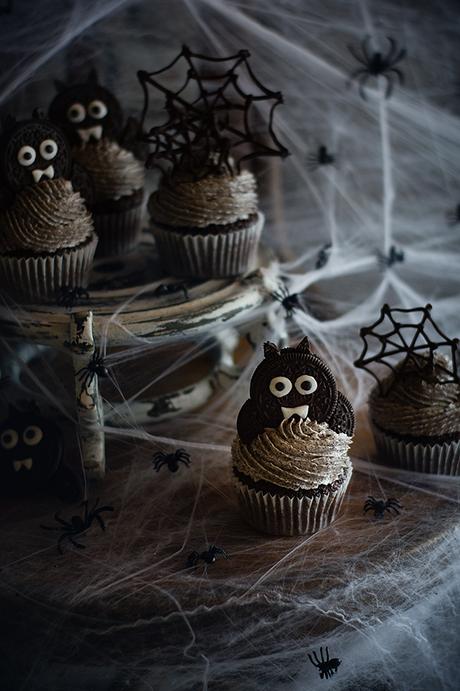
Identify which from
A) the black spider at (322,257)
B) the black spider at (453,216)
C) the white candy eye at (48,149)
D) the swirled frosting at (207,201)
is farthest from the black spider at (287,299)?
the black spider at (453,216)

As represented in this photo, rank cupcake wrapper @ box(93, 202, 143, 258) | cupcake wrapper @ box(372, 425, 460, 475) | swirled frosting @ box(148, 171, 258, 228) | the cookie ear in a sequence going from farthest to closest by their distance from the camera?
1. cupcake wrapper @ box(93, 202, 143, 258)
2. swirled frosting @ box(148, 171, 258, 228)
3. cupcake wrapper @ box(372, 425, 460, 475)
4. the cookie ear

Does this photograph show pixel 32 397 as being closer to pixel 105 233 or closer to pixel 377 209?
pixel 105 233

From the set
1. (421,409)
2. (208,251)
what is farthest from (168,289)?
(421,409)

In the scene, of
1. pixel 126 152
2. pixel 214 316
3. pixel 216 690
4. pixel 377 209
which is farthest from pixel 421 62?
pixel 216 690

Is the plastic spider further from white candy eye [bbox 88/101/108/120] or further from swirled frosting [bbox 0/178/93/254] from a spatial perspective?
white candy eye [bbox 88/101/108/120]

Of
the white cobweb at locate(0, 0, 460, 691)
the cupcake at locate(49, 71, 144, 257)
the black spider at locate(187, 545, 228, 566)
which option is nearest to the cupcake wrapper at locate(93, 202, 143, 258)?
the cupcake at locate(49, 71, 144, 257)

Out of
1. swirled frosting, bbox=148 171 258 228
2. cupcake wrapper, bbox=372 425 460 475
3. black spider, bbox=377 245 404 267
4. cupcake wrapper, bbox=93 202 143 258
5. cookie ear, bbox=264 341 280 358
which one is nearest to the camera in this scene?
cookie ear, bbox=264 341 280 358
